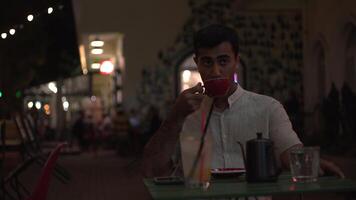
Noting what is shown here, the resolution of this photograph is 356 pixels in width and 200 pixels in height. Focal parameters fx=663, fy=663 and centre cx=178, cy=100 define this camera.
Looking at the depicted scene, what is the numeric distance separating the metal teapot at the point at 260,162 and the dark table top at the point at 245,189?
3cm

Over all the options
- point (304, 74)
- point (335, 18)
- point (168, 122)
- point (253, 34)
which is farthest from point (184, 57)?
point (168, 122)

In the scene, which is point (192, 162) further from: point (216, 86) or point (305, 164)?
point (305, 164)

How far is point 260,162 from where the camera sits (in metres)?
2.07

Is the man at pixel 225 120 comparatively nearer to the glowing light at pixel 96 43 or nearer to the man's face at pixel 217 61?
the man's face at pixel 217 61

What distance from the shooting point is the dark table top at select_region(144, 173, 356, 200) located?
5.74 ft

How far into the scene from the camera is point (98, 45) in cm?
2089

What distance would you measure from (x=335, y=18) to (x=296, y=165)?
39.9 feet

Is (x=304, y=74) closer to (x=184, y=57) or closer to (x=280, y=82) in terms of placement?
(x=280, y=82)

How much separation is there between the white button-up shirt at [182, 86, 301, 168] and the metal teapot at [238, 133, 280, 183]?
1.21 ft

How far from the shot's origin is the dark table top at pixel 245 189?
175 cm

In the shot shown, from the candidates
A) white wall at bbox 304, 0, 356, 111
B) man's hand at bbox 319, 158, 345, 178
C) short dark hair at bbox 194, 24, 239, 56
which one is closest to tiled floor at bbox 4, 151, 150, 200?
short dark hair at bbox 194, 24, 239, 56

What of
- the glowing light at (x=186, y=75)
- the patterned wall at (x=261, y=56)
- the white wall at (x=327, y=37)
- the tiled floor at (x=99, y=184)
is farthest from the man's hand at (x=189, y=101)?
the glowing light at (x=186, y=75)

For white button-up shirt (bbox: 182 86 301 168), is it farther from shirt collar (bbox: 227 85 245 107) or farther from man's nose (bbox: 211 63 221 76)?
man's nose (bbox: 211 63 221 76)

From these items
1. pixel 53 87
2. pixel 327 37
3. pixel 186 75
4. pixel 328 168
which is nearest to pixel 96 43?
pixel 186 75
